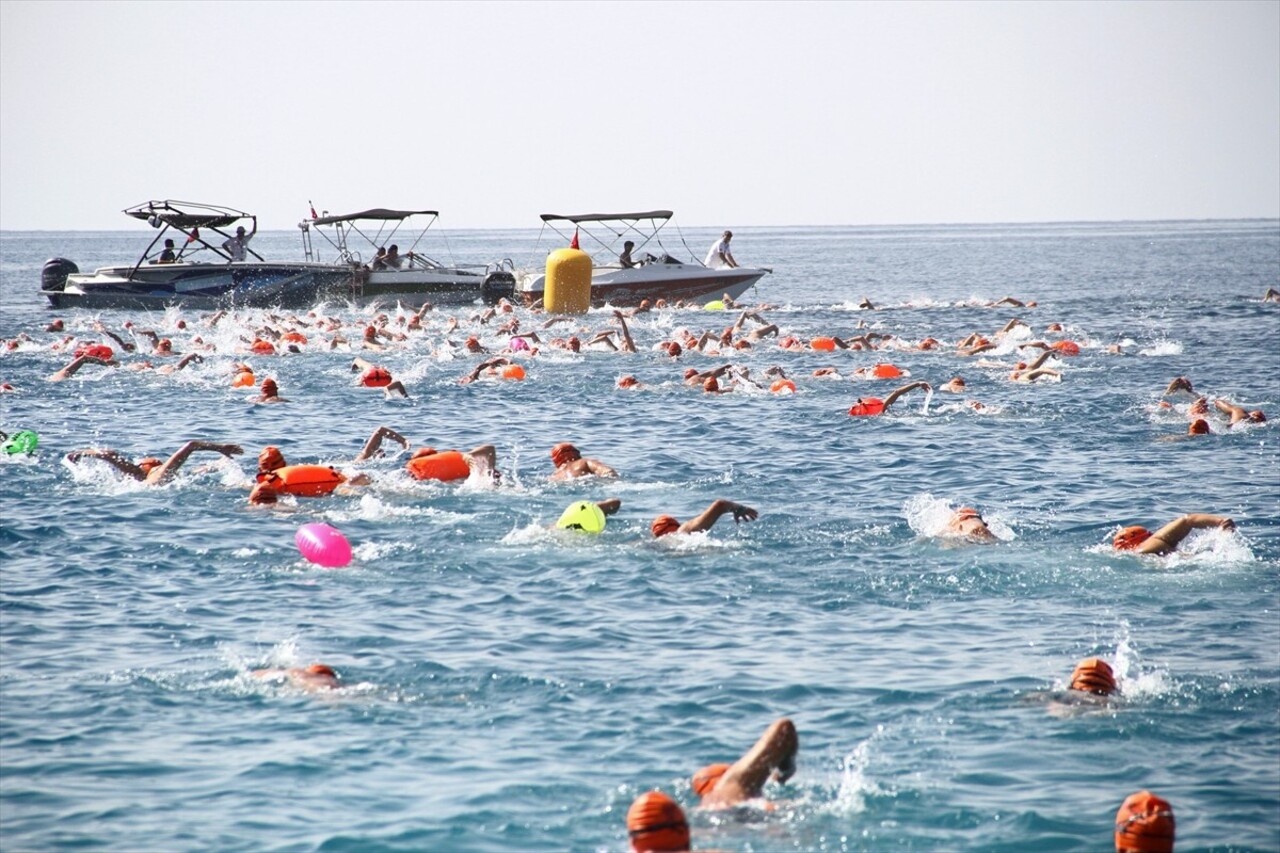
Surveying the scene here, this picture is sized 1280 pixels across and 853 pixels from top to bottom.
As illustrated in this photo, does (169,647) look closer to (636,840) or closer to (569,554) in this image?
(569,554)

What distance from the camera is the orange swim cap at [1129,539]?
43.8 ft

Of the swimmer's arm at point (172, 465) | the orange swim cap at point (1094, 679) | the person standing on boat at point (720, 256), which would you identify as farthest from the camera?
the person standing on boat at point (720, 256)

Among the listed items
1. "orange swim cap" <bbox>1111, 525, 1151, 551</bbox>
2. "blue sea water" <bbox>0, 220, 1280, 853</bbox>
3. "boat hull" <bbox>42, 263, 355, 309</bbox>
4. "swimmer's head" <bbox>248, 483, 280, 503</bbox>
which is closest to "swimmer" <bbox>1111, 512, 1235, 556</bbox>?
"orange swim cap" <bbox>1111, 525, 1151, 551</bbox>

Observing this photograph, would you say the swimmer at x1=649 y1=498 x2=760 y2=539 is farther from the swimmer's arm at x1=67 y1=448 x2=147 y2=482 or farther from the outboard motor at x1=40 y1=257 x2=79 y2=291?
the outboard motor at x1=40 y1=257 x2=79 y2=291

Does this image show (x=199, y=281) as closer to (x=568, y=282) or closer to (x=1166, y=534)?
(x=568, y=282)

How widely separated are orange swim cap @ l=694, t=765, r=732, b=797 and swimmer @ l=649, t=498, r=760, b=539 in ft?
16.8

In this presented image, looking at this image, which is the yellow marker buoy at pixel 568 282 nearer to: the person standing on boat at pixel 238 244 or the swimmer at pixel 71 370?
the person standing on boat at pixel 238 244

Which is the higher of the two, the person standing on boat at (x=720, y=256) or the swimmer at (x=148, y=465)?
the person standing on boat at (x=720, y=256)

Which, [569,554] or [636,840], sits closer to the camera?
[636,840]

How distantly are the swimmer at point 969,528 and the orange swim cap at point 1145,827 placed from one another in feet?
22.4

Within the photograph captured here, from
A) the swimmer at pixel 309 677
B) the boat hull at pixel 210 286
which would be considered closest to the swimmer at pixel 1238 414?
the swimmer at pixel 309 677

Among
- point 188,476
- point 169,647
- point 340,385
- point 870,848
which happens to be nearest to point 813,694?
point 870,848

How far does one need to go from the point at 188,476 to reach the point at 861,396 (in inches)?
529

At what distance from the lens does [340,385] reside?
2736cm
